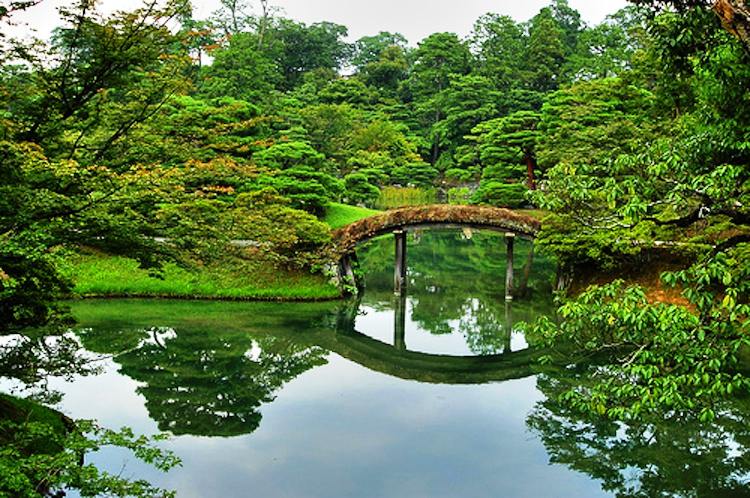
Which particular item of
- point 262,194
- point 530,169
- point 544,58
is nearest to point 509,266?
point 262,194

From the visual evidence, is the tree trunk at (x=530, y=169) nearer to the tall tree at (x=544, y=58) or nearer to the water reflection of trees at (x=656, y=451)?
the water reflection of trees at (x=656, y=451)

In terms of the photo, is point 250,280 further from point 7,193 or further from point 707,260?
point 707,260

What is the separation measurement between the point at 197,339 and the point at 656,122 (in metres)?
17.6

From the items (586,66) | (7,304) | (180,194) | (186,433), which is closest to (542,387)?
(186,433)

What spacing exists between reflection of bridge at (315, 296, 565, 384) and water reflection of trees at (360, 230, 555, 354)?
863mm

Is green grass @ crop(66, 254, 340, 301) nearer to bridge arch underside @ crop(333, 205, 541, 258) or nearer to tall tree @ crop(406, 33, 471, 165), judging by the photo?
bridge arch underside @ crop(333, 205, 541, 258)

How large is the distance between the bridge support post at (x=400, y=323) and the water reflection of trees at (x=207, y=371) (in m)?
2.11

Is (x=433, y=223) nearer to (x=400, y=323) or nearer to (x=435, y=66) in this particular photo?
(x=400, y=323)

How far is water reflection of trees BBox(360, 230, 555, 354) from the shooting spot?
56.0 ft

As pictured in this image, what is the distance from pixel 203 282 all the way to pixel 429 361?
813 cm

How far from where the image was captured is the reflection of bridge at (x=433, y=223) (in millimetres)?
18688

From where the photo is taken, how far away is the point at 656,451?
8.69 m

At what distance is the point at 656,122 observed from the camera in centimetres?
2239

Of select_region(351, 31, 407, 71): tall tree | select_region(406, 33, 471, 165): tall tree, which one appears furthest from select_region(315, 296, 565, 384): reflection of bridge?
select_region(351, 31, 407, 71): tall tree
